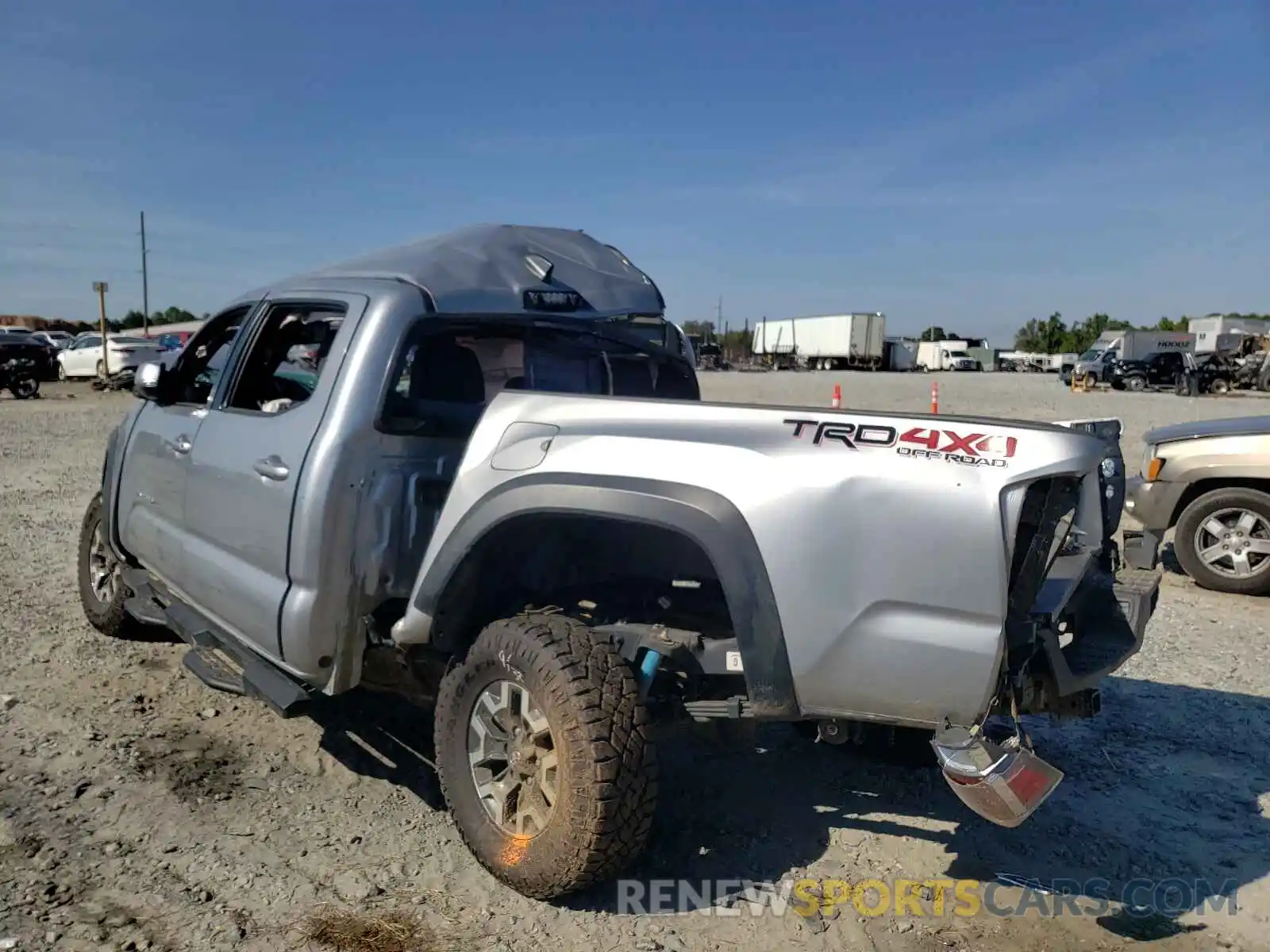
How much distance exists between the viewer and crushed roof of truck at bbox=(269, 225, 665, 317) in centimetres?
378

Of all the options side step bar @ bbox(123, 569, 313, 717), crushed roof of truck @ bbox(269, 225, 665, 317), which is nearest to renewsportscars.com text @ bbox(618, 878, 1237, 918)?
side step bar @ bbox(123, 569, 313, 717)

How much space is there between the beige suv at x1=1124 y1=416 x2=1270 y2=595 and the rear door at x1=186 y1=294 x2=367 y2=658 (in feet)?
20.0

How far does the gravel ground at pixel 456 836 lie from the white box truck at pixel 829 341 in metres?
56.4

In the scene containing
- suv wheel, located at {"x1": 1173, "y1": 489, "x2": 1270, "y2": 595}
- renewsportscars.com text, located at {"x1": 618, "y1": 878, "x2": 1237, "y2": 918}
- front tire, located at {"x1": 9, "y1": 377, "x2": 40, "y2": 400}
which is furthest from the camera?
front tire, located at {"x1": 9, "y1": 377, "x2": 40, "y2": 400}

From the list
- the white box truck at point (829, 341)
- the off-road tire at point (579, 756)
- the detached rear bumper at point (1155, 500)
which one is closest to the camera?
the off-road tire at point (579, 756)

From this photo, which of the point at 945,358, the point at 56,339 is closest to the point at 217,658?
A: the point at 56,339

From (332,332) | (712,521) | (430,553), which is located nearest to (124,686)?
(332,332)

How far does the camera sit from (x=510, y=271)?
400 cm

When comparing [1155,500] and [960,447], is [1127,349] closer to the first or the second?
[1155,500]

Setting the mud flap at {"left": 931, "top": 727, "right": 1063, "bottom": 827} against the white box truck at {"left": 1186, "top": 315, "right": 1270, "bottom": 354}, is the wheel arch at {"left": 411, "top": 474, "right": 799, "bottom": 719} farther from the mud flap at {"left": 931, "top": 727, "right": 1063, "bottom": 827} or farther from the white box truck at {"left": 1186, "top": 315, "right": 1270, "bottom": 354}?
the white box truck at {"left": 1186, "top": 315, "right": 1270, "bottom": 354}

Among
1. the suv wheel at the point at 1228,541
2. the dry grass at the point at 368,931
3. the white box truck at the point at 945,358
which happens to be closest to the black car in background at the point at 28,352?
the suv wheel at the point at 1228,541

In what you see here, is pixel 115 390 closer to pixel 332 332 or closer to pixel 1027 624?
pixel 332 332

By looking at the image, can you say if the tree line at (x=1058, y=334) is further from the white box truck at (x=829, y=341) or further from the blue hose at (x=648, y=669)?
the blue hose at (x=648, y=669)

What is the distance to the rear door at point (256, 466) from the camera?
368 cm
